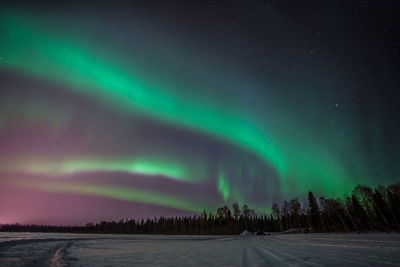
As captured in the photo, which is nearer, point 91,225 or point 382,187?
point 382,187

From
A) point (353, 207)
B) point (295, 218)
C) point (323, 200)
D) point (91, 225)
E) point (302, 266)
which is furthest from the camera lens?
point (91, 225)

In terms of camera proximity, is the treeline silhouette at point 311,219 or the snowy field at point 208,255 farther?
the treeline silhouette at point 311,219

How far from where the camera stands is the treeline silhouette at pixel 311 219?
49.3m

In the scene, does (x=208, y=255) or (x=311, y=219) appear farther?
(x=311, y=219)

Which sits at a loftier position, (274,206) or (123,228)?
(274,206)

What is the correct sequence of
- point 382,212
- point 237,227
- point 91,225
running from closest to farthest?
point 382,212 → point 237,227 → point 91,225

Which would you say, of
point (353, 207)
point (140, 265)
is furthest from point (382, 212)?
point (140, 265)

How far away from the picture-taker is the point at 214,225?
121m

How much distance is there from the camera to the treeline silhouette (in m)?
49.3

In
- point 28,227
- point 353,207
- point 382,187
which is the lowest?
point 28,227

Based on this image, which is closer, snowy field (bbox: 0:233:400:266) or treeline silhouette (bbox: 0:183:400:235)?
snowy field (bbox: 0:233:400:266)

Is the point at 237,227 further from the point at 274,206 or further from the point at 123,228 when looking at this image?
the point at 123,228

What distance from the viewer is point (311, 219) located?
75625 mm

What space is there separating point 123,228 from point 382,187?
14893 centimetres
